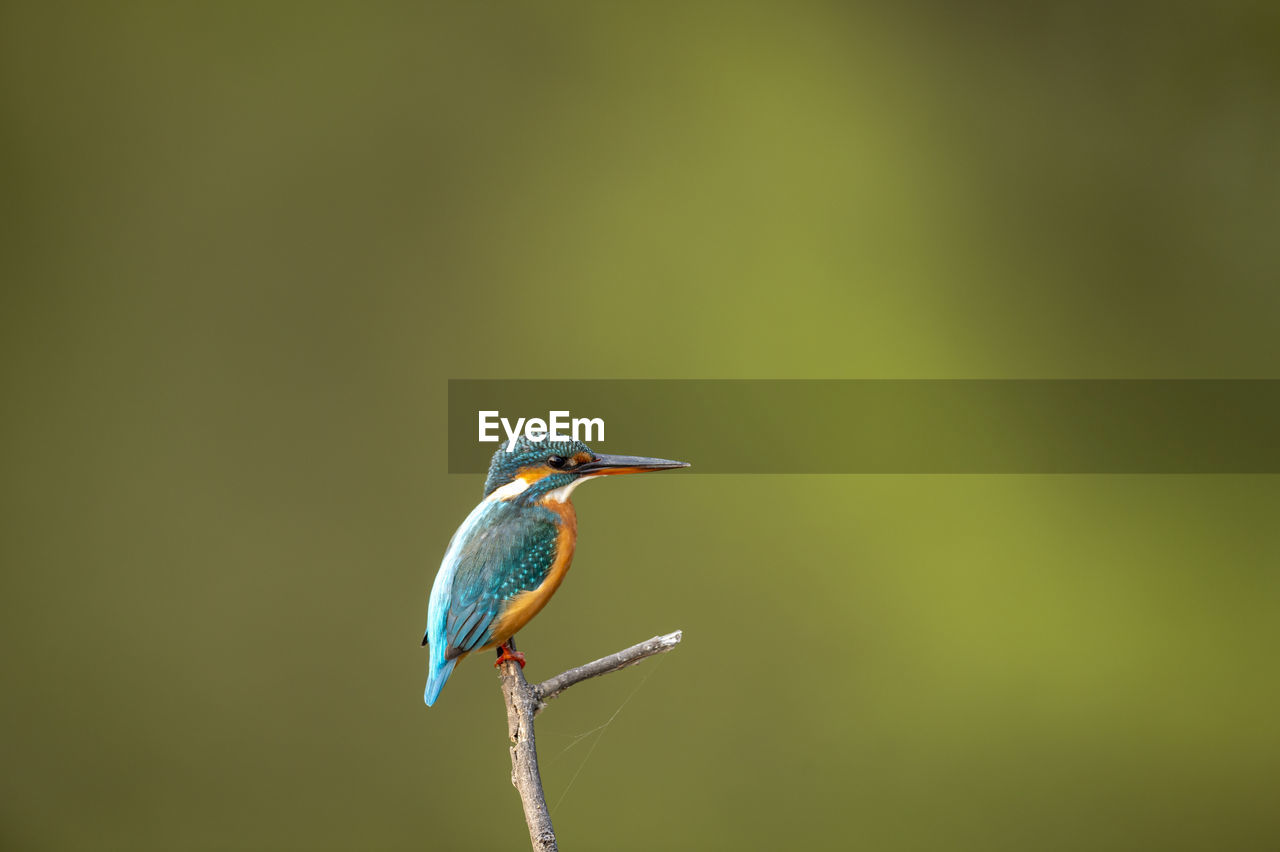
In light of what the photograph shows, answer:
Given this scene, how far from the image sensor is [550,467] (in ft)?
3.16

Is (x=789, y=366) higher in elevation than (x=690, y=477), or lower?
higher

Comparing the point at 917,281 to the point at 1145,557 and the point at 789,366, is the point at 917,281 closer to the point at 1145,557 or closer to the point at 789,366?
the point at 789,366

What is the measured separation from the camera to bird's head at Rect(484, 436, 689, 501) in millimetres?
952

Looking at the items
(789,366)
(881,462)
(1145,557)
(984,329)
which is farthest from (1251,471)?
(789,366)

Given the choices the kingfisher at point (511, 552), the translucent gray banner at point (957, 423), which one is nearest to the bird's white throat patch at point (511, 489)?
the kingfisher at point (511, 552)

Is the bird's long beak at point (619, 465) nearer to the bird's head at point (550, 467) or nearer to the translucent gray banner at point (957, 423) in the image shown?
the bird's head at point (550, 467)

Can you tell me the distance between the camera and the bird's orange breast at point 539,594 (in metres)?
0.92

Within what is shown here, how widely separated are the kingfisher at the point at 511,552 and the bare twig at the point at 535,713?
5 centimetres

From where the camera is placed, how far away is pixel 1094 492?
2244mm

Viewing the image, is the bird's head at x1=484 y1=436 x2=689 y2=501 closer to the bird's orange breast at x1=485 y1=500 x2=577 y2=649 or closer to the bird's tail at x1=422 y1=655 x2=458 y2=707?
the bird's orange breast at x1=485 y1=500 x2=577 y2=649

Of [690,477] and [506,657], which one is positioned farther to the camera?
[690,477]

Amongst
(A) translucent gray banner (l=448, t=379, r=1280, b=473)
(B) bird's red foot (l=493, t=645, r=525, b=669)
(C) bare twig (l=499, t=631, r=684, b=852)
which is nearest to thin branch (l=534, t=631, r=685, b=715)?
(C) bare twig (l=499, t=631, r=684, b=852)

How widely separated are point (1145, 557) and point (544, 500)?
1.73 metres

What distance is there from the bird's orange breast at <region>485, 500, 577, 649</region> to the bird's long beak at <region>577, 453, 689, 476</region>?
0.14ft
